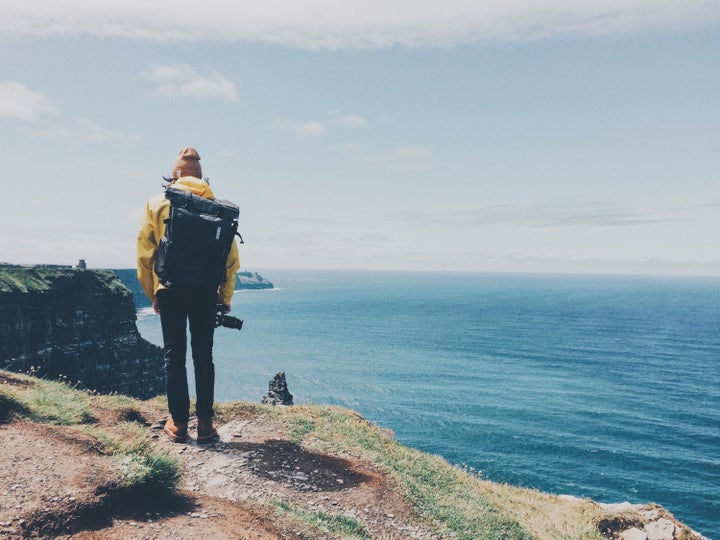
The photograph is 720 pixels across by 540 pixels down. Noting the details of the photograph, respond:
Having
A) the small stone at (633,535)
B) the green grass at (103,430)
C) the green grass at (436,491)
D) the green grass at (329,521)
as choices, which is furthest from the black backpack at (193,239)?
the small stone at (633,535)

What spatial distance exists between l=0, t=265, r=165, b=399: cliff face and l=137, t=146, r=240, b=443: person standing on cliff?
3452 centimetres

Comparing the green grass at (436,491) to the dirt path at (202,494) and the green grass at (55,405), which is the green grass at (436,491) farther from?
the green grass at (55,405)

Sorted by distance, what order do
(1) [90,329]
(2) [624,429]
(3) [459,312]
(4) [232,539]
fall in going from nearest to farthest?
1. (4) [232,539]
2. (1) [90,329]
3. (2) [624,429]
4. (3) [459,312]

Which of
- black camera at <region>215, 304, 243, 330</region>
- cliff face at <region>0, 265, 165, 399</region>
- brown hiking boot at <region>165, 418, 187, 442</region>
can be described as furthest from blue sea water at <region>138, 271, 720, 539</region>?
black camera at <region>215, 304, 243, 330</region>

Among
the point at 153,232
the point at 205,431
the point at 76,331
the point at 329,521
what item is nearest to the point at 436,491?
the point at 329,521

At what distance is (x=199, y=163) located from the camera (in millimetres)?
7781

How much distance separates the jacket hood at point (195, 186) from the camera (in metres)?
7.26

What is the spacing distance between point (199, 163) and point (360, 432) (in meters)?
7.07

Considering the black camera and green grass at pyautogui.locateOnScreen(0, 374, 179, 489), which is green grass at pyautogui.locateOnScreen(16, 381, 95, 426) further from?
the black camera

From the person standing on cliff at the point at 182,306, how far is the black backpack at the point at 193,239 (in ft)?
0.77

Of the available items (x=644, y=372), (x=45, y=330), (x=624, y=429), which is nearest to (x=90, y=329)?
(x=45, y=330)

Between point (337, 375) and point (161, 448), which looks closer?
point (161, 448)

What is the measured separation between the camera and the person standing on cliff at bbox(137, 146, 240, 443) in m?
7.07

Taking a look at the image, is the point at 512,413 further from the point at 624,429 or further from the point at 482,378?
the point at 482,378
